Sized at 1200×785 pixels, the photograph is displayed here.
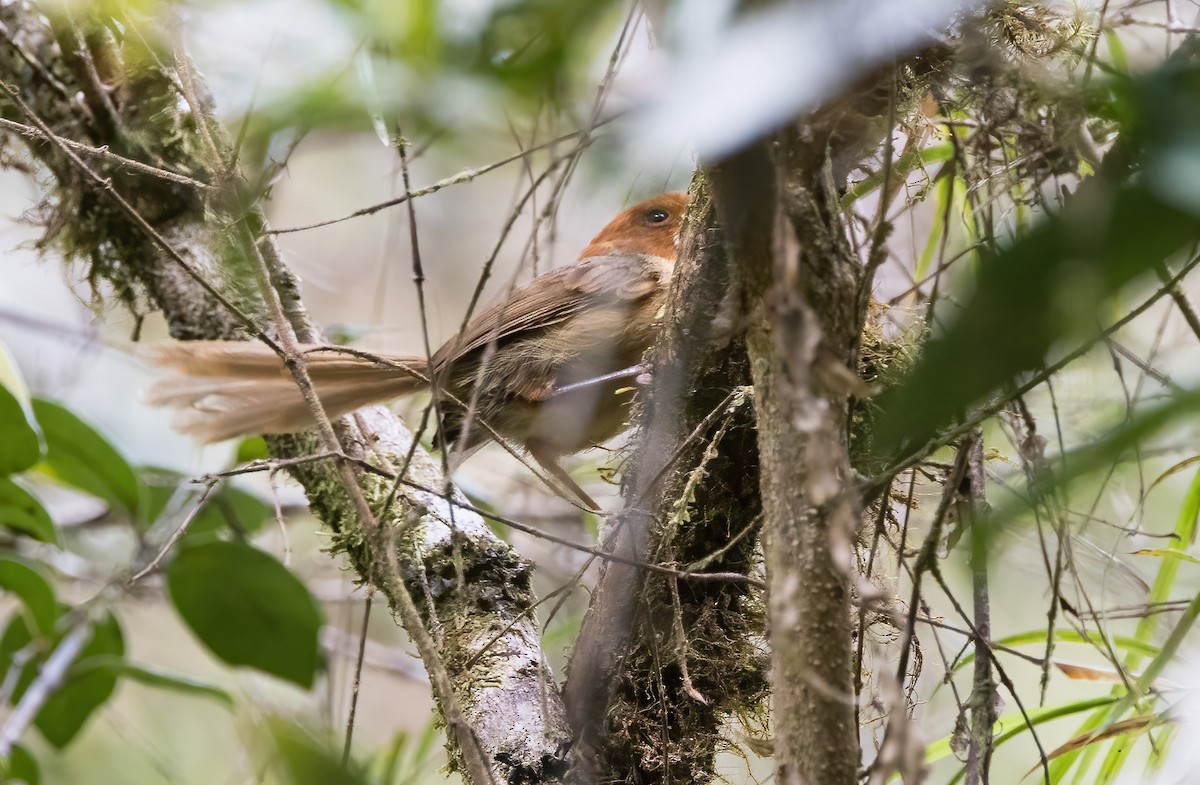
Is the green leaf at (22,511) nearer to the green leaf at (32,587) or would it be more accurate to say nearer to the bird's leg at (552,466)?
the green leaf at (32,587)

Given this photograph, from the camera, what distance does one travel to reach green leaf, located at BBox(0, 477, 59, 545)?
290 cm

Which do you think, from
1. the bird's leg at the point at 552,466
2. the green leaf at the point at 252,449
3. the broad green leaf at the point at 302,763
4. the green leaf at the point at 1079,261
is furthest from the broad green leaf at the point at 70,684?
the green leaf at the point at 1079,261

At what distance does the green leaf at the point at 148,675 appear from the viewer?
2.92m

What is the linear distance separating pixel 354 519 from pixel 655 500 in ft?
3.28

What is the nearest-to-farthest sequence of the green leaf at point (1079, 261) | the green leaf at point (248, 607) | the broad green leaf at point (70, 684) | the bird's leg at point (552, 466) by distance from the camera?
the green leaf at point (1079, 261) → the green leaf at point (248, 607) → the broad green leaf at point (70, 684) → the bird's leg at point (552, 466)

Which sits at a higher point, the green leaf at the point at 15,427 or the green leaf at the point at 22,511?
the green leaf at the point at 15,427

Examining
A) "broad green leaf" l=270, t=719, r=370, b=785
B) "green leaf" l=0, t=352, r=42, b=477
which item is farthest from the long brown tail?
"broad green leaf" l=270, t=719, r=370, b=785

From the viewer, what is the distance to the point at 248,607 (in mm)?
2879

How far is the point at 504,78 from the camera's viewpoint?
1.05m

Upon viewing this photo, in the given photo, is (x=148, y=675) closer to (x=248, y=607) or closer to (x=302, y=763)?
(x=248, y=607)

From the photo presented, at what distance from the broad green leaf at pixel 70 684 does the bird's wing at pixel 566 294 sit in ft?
4.88

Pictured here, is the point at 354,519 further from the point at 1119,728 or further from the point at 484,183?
the point at 1119,728

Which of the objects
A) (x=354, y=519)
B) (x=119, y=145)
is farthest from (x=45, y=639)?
(x=119, y=145)

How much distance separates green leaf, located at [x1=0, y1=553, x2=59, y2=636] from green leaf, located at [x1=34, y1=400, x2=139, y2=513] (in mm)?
321
